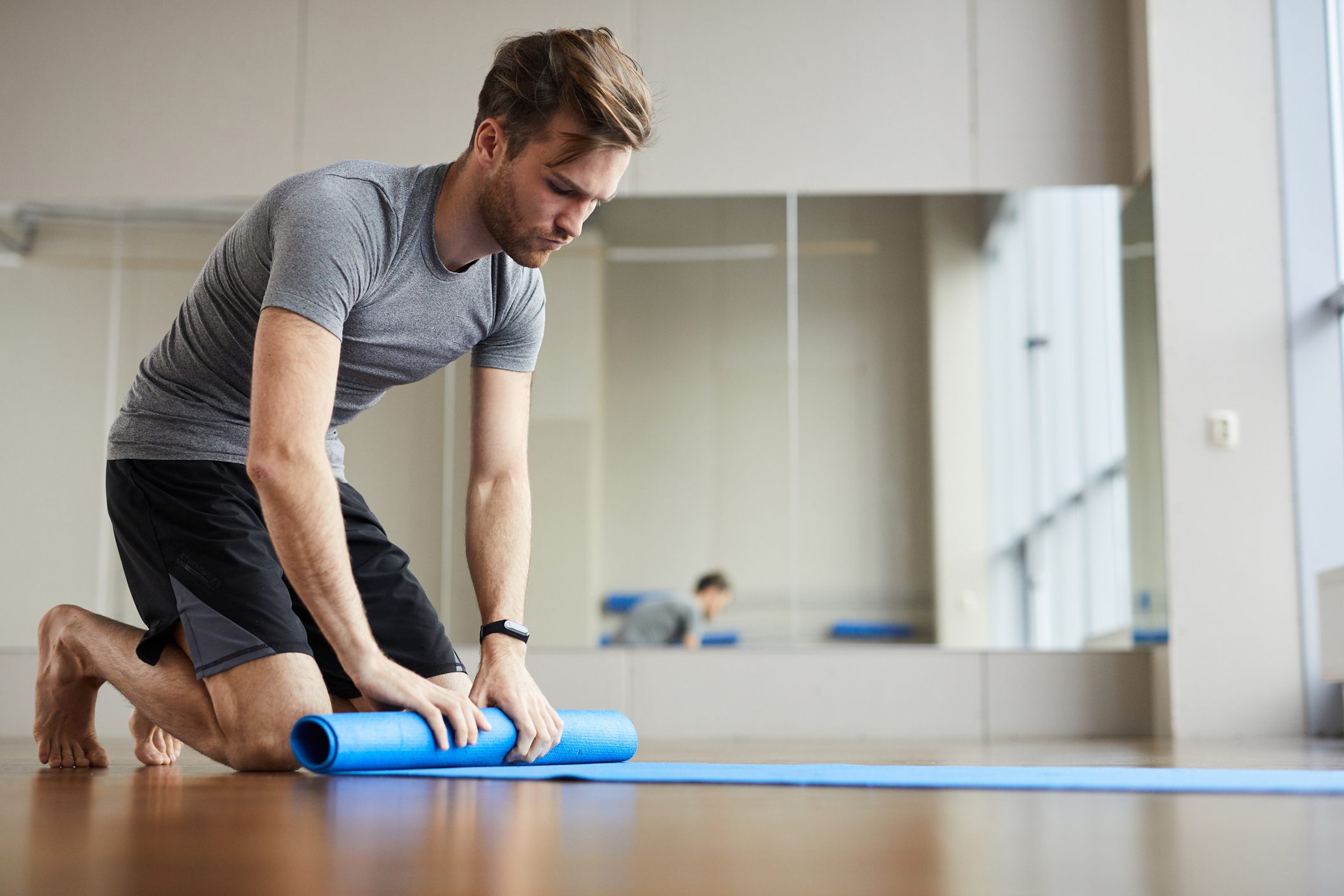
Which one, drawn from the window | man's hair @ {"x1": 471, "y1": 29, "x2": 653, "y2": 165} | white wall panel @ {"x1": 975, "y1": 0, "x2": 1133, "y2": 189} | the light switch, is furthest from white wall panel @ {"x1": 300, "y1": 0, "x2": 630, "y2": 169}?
man's hair @ {"x1": 471, "y1": 29, "x2": 653, "y2": 165}

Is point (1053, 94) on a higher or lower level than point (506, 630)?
higher

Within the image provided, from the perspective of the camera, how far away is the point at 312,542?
5.27 feet

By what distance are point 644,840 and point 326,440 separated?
1.17 m

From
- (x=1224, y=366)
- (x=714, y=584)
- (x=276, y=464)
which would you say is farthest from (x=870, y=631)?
(x=276, y=464)

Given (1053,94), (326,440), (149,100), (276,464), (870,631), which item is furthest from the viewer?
(149,100)

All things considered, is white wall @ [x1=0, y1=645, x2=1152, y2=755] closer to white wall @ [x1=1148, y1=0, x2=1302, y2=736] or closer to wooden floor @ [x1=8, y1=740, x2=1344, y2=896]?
white wall @ [x1=1148, y1=0, x2=1302, y2=736]

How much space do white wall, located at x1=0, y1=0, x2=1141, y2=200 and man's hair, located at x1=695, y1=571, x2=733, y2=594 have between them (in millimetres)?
1527

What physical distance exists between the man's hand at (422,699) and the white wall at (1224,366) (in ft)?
11.8

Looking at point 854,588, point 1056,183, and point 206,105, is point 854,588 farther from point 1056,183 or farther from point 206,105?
point 206,105

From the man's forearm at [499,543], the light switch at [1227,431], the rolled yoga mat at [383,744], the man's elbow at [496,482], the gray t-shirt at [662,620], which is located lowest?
the rolled yoga mat at [383,744]

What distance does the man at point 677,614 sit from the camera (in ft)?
16.3

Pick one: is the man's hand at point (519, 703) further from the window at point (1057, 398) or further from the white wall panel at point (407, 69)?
the white wall panel at point (407, 69)

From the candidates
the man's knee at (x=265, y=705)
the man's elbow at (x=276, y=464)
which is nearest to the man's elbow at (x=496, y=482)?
the man's knee at (x=265, y=705)

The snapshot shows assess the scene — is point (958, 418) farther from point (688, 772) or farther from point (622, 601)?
point (688, 772)
